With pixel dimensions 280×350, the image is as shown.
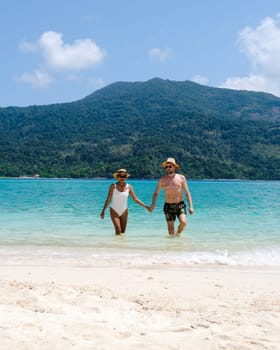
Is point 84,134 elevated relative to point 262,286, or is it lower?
elevated

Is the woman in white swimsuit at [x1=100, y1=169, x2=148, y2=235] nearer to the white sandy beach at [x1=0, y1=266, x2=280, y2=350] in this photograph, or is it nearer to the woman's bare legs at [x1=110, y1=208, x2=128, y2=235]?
the woman's bare legs at [x1=110, y1=208, x2=128, y2=235]

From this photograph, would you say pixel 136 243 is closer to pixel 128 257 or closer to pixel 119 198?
pixel 119 198

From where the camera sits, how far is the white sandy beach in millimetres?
3291

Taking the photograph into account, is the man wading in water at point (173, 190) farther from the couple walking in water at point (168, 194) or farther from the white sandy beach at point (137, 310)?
the white sandy beach at point (137, 310)

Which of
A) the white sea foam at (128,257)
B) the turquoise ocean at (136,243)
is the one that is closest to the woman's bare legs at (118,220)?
the turquoise ocean at (136,243)

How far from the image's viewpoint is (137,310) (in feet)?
13.4

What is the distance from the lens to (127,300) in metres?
4.43

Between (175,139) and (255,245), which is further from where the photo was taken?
(175,139)

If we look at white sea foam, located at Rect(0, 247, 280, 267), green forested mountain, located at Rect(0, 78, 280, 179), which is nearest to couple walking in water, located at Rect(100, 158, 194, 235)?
white sea foam, located at Rect(0, 247, 280, 267)

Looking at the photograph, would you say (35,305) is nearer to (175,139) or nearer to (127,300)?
(127,300)

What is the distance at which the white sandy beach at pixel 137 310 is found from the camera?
10.8 ft

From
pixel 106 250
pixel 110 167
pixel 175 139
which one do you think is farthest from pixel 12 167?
pixel 106 250

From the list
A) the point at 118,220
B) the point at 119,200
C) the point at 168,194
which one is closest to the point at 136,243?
the point at 118,220

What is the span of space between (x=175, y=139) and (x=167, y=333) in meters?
136
